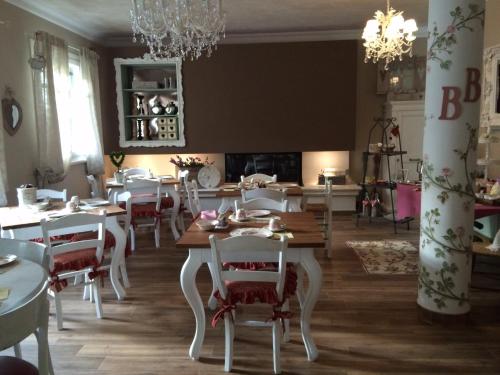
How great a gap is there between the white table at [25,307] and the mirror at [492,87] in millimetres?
5399

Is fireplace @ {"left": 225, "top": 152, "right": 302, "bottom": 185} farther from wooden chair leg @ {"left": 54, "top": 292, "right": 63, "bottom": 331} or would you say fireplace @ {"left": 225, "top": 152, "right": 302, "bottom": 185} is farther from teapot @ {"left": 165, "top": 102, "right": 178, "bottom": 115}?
wooden chair leg @ {"left": 54, "top": 292, "right": 63, "bottom": 331}

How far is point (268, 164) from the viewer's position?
6719 mm

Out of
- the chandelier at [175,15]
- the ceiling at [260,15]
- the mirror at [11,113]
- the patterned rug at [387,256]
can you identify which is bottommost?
the patterned rug at [387,256]

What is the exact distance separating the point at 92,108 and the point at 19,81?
4.54 feet

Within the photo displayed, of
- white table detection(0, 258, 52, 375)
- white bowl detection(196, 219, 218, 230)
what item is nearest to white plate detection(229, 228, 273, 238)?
white bowl detection(196, 219, 218, 230)

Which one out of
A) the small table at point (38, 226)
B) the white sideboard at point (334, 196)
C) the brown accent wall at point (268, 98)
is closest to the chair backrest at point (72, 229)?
the small table at point (38, 226)

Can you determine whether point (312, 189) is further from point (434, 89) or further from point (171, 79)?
point (434, 89)

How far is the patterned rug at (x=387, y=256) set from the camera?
403 cm

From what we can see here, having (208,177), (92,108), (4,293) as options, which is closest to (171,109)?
(92,108)

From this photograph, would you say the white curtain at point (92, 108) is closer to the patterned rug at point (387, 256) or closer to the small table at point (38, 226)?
Answer: the small table at point (38, 226)

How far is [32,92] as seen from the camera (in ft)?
14.9

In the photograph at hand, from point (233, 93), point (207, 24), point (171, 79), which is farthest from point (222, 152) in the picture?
point (207, 24)

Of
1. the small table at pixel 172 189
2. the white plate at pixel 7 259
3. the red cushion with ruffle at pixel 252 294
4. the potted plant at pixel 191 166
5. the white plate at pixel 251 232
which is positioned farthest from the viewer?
the potted plant at pixel 191 166

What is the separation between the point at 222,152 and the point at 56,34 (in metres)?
2.72
